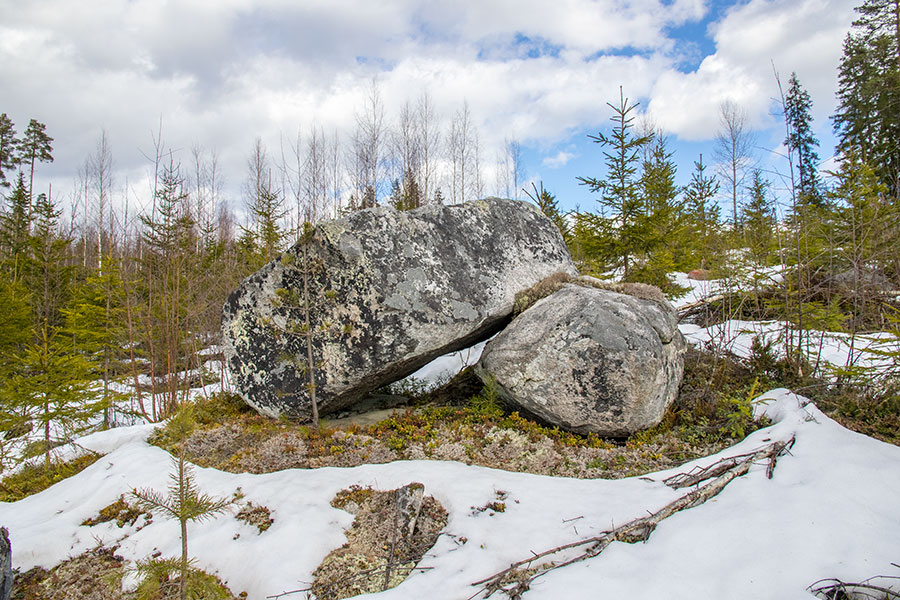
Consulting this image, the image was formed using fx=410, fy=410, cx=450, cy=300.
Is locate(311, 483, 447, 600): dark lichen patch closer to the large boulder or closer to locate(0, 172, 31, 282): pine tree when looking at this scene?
the large boulder

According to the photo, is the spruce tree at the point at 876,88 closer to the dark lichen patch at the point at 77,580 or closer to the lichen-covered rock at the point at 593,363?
the lichen-covered rock at the point at 593,363

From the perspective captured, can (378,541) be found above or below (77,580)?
above

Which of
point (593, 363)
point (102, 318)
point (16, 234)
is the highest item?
point (16, 234)

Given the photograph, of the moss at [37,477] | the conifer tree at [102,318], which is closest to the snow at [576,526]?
the moss at [37,477]

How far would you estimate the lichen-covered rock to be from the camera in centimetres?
483

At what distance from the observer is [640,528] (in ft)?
9.49

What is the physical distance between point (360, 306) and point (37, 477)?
4.94 metres

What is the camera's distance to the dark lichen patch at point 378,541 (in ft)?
9.68

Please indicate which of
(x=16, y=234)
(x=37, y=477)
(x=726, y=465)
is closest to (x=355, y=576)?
(x=726, y=465)

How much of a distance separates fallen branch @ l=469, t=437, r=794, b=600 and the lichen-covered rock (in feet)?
4.02

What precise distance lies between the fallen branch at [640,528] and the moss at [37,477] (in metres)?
6.01

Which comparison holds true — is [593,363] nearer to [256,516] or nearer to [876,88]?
[256,516]

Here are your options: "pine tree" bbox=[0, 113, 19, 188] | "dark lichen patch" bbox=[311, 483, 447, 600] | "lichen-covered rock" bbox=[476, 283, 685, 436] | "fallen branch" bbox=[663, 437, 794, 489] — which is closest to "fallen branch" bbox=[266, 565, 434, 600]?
"dark lichen patch" bbox=[311, 483, 447, 600]

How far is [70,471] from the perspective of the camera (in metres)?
5.53
